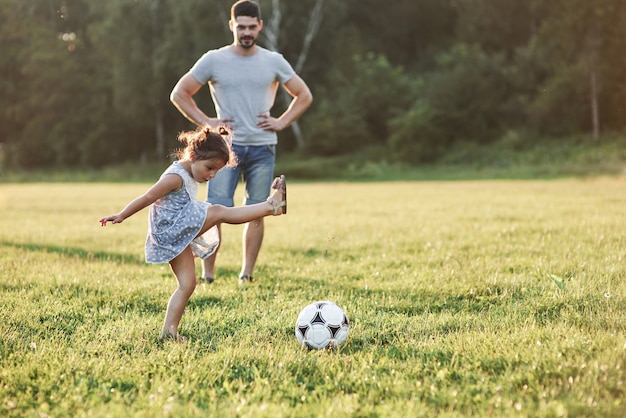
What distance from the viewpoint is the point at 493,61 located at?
39.1 metres

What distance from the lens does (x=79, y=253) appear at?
876 cm

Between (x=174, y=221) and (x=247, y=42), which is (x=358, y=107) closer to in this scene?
(x=247, y=42)

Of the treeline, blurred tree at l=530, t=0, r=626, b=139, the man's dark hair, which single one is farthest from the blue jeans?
blurred tree at l=530, t=0, r=626, b=139

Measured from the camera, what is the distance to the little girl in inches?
186

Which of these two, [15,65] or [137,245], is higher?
[15,65]

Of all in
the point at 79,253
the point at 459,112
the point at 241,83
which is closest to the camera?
the point at 241,83

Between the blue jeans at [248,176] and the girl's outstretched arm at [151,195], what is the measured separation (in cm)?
216

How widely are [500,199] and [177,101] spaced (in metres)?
11.2

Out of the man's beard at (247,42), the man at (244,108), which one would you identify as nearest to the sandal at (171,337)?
the man at (244,108)

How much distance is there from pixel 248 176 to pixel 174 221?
241cm

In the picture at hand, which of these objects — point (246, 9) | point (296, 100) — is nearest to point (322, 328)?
point (296, 100)

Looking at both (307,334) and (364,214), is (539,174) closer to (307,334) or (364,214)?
(364,214)

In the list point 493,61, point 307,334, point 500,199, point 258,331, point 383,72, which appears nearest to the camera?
point 307,334

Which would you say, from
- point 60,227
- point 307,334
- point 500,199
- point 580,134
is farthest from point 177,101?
point 580,134
